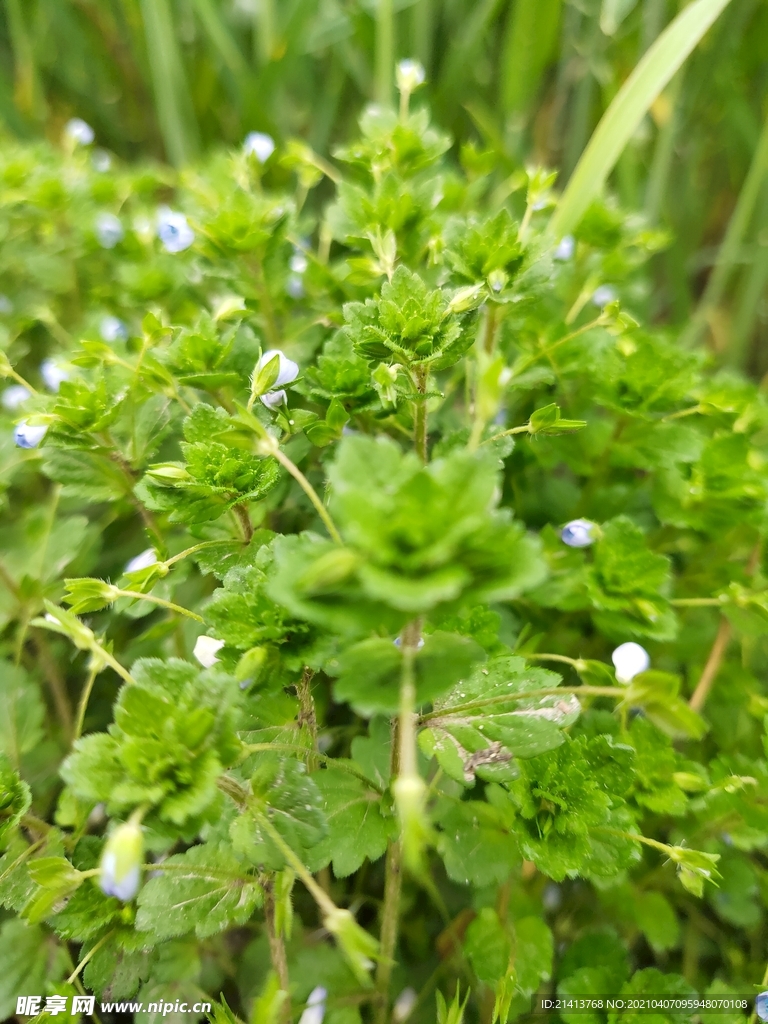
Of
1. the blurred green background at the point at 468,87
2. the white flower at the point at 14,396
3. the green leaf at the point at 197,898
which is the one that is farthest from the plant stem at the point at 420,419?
the blurred green background at the point at 468,87

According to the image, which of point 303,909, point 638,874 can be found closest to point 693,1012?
point 638,874

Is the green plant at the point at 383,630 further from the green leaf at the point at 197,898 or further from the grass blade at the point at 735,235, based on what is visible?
the grass blade at the point at 735,235

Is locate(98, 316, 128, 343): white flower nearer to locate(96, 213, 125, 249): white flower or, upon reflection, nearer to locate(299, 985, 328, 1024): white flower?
locate(96, 213, 125, 249): white flower

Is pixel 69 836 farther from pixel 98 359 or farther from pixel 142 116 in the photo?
pixel 142 116

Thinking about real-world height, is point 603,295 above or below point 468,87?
below

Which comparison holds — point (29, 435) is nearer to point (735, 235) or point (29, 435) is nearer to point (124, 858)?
point (124, 858)

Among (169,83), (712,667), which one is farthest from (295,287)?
(169,83)

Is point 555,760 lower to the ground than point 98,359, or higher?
lower
